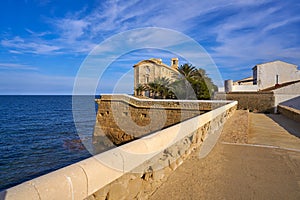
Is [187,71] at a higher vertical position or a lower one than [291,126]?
higher

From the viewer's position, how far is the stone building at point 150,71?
2978 centimetres

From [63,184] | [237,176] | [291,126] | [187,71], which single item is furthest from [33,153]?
[187,71]

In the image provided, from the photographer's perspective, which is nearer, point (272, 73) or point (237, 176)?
point (237, 176)

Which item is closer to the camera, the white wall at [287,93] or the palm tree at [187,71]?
the white wall at [287,93]

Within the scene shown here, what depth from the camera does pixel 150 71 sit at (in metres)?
31.2

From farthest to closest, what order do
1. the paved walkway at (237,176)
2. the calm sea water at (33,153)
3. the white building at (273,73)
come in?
the white building at (273,73) < the calm sea water at (33,153) < the paved walkway at (237,176)

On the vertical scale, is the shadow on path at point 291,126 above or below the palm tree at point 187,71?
below

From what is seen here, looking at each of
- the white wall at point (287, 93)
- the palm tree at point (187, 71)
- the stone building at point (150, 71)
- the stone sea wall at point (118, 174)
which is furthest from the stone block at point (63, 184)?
the stone building at point (150, 71)

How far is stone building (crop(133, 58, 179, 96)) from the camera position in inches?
1172

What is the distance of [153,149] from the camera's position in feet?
9.00

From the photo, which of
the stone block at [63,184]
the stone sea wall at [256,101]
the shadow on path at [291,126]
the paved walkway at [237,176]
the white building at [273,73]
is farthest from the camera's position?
the white building at [273,73]

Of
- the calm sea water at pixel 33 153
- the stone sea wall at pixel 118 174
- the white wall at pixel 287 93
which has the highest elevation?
the white wall at pixel 287 93

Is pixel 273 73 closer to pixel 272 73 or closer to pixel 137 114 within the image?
pixel 272 73

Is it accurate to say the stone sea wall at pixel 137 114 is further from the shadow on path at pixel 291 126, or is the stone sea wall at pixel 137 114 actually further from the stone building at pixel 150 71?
the stone building at pixel 150 71
